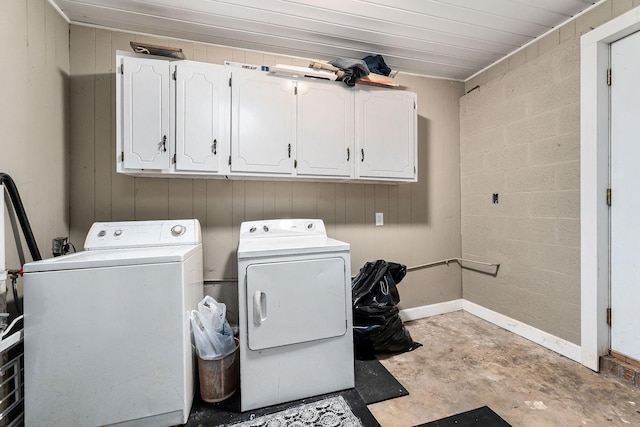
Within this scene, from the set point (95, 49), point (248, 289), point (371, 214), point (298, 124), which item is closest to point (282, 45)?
point (298, 124)

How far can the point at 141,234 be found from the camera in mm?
1862

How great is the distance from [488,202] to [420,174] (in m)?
0.68

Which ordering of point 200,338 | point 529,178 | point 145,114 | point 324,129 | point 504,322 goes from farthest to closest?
1. point 504,322
2. point 529,178
3. point 324,129
4. point 145,114
5. point 200,338

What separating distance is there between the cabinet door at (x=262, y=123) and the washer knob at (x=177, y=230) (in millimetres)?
535

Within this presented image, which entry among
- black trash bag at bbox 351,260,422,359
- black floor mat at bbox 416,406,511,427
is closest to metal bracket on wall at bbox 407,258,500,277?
black trash bag at bbox 351,260,422,359

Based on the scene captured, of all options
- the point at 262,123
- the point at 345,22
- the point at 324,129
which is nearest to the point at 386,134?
the point at 324,129

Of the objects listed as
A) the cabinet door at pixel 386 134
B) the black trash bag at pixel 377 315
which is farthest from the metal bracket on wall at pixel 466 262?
the cabinet door at pixel 386 134

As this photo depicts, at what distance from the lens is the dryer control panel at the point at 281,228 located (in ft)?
7.14

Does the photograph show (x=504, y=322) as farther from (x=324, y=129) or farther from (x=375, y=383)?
(x=324, y=129)

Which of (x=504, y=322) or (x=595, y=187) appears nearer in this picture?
Result: (x=595, y=187)

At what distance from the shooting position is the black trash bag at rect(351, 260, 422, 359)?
81.4 inches

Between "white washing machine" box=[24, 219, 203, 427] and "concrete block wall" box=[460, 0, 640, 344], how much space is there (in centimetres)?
259

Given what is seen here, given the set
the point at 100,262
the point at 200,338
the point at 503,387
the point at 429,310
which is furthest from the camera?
the point at 429,310

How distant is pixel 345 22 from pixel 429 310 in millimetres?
2667
